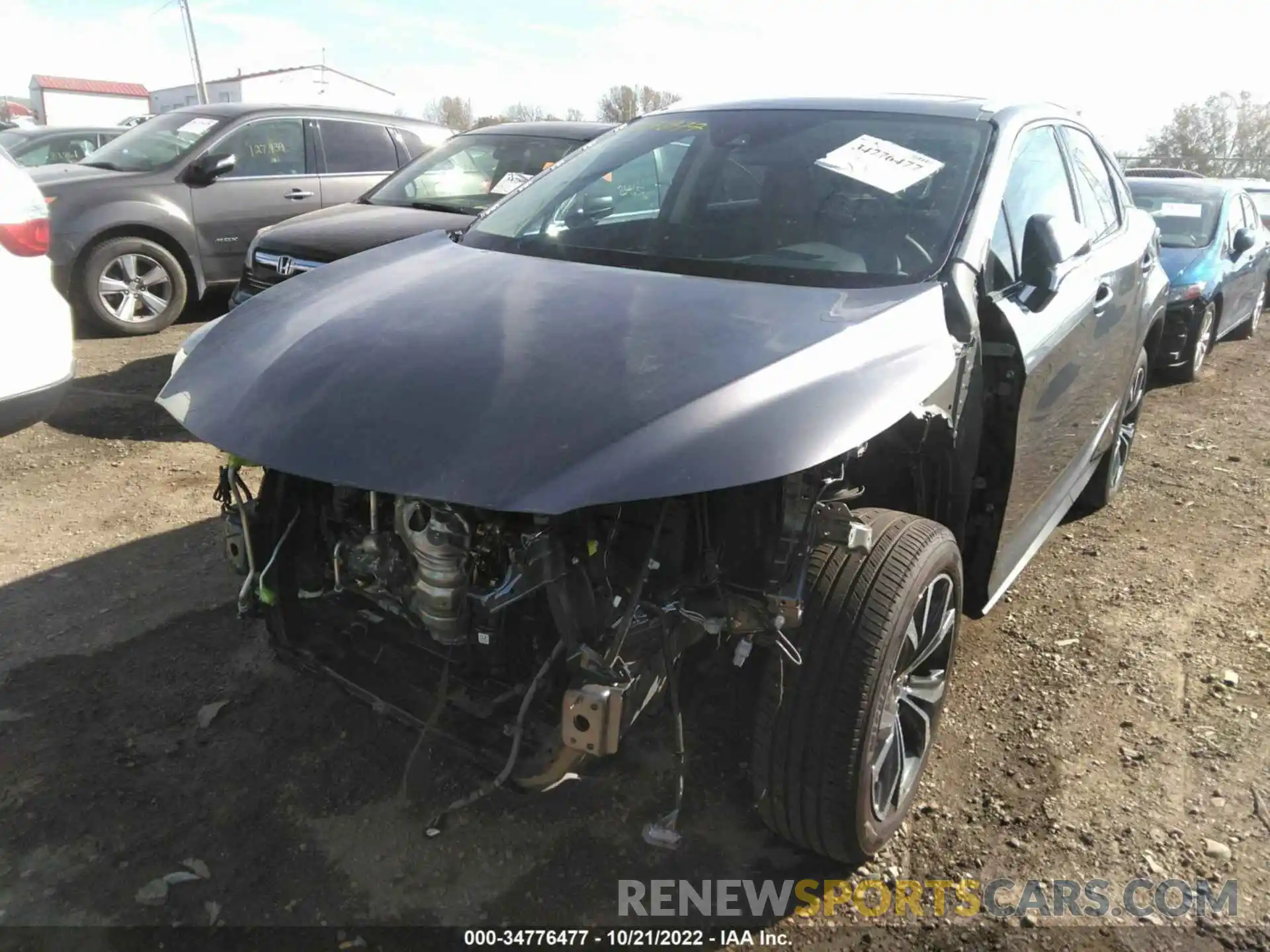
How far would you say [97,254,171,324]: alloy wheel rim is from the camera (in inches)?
285

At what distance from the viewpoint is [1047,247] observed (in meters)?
2.71

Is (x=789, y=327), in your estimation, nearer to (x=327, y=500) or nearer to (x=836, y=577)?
(x=836, y=577)

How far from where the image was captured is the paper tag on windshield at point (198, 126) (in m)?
7.80

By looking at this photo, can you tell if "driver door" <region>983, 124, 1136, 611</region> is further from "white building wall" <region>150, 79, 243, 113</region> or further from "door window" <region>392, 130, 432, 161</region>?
"white building wall" <region>150, 79, 243, 113</region>

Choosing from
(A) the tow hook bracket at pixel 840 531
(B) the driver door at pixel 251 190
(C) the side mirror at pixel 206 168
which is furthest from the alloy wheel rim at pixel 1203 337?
(C) the side mirror at pixel 206 168

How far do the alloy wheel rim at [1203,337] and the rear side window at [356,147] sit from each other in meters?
6.77

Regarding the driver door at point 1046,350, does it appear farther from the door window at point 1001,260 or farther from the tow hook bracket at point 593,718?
the tow hook bracket at point 593,718

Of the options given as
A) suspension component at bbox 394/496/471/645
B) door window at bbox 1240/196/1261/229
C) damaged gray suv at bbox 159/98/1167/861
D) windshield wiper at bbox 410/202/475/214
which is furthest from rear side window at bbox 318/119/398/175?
door window at bbox 1240/196/1261/229

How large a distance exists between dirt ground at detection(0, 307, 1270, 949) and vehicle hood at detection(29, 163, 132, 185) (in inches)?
168

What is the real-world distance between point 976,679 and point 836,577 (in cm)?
142

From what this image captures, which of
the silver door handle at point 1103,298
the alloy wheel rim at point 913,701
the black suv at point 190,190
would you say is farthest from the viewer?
the black suv at point 190,190

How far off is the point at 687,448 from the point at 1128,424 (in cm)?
385

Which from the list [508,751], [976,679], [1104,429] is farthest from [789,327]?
[1104,429]

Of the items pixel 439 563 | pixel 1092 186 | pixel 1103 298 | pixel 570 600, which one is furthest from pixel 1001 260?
pixel 439 563
